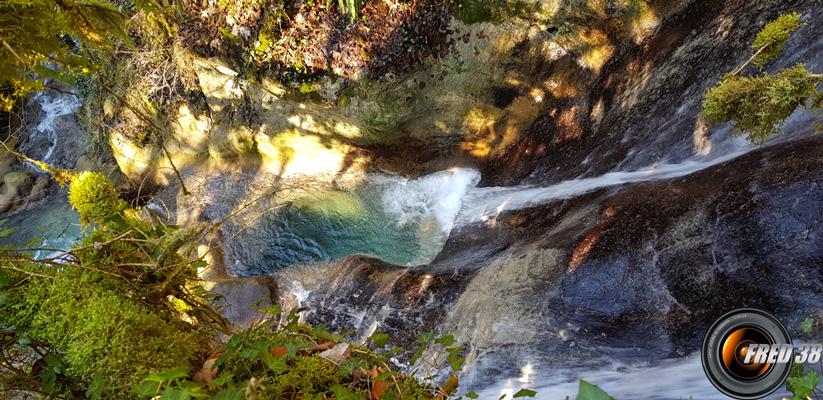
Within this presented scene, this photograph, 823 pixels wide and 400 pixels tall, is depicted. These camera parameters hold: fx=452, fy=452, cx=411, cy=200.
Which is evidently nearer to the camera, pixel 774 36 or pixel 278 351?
pixel 278 351

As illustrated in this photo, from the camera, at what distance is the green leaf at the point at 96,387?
1.52m

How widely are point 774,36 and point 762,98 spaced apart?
617 mm

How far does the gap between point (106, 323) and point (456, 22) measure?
7.01 meters

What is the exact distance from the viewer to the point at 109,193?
4.77m

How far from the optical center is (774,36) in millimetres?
3254

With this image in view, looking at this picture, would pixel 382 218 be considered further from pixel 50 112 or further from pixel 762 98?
pixel 50 112

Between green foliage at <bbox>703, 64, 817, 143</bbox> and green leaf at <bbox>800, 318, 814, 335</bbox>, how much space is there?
1.27 metres

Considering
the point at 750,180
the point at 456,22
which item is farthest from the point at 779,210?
the point at 456,22

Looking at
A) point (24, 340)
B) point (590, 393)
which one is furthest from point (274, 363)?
point (590, 393)

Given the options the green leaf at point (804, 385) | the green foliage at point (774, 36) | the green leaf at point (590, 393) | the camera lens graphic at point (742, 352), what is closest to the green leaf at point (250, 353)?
the green leaf at point (590, 393)

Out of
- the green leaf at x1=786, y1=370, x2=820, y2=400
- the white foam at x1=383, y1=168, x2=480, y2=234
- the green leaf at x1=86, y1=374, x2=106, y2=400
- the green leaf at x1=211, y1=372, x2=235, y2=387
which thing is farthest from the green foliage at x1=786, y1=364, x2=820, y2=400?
the white foam at x1=383, y1=168, x2=480, y2=234

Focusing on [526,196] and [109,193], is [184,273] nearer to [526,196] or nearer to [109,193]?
[109,193]

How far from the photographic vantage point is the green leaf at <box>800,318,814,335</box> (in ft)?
9.53

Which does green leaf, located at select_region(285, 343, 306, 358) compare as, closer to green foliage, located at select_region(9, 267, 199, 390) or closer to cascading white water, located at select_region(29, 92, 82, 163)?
A: green foliage, located at select_region(9, 267, 199, 390)
